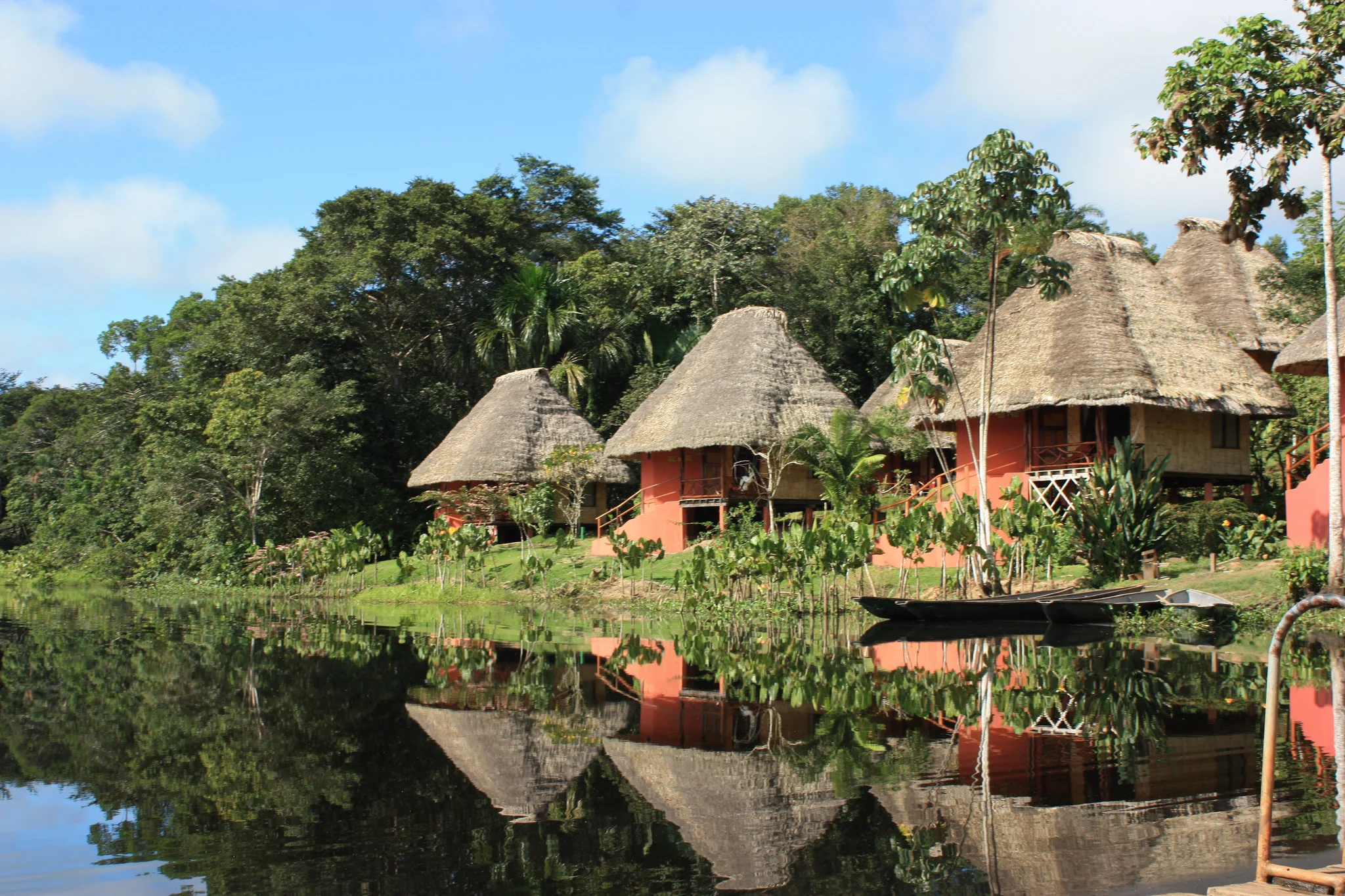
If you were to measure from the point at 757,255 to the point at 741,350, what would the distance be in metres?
8.65

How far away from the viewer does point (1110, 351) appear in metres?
18.4

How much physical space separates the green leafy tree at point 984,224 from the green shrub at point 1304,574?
3.84 metres

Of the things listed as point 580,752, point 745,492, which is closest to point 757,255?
point 745,492

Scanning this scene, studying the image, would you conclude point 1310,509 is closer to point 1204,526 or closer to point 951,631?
point 1204,526

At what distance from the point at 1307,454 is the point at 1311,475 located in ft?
19.1

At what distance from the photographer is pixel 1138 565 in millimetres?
15188

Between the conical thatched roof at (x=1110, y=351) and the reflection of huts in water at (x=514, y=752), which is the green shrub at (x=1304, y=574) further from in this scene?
the reflection of huts in water at (x=514, y=752)

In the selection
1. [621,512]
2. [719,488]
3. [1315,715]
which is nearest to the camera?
[1315,715]

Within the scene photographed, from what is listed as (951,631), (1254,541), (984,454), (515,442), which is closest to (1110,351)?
(984,454)

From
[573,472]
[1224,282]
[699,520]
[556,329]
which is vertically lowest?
[699,520]

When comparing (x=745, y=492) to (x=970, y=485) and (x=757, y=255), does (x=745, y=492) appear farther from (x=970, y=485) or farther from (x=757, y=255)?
(x=757, y=255)

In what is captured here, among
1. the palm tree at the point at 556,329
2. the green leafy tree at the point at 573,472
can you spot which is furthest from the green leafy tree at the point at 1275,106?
the palm tree at the point at 556,329

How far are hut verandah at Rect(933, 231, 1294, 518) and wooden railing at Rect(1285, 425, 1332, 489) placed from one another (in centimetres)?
86

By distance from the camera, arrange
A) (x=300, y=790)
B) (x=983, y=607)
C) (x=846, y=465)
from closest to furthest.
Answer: (x=300, y=790)
(x=983, y=607)
(x=846, y=465)
